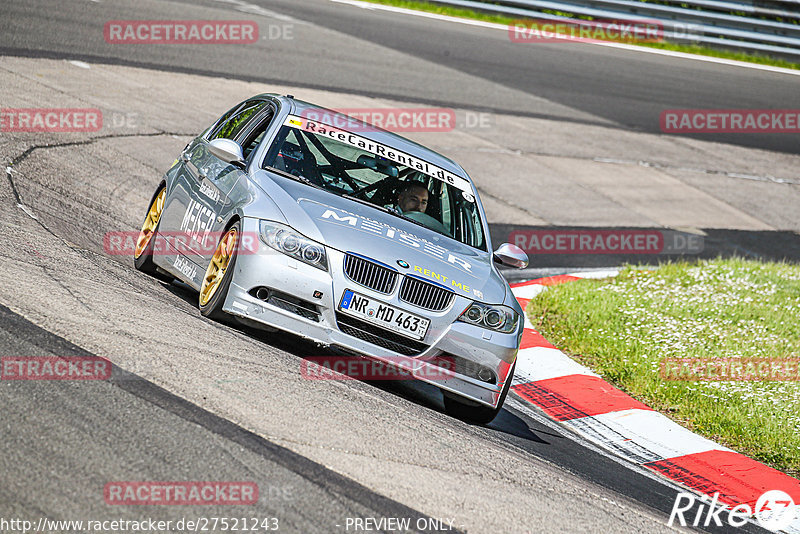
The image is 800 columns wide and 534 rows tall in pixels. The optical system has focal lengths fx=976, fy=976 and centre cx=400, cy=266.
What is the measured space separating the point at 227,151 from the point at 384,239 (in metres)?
1.33

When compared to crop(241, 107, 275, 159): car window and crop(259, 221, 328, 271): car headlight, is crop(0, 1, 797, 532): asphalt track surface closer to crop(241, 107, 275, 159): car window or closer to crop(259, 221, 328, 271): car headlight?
crop(259, 221, 328, 271): car headlight

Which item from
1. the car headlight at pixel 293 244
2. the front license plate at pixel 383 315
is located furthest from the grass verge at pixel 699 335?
the car headlight at pixel 293 244

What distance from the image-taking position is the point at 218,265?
20.2 feet

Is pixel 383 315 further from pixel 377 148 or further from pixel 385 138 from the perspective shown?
pixel 385 138

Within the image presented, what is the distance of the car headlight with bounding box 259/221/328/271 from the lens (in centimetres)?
580

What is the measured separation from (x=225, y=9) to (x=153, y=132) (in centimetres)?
903

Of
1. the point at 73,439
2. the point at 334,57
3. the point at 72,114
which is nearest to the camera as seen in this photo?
the point at 73,439

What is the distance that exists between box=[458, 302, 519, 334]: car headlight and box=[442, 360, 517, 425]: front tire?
26cm

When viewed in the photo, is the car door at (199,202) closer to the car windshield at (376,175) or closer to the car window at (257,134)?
the car window at (257,134)

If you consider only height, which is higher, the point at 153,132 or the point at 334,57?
the point at 334,57

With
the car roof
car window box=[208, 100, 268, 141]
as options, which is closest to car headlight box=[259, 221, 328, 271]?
the car roof

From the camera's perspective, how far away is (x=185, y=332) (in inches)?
219

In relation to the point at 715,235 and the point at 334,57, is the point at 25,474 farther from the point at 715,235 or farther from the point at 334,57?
the point at 334,57

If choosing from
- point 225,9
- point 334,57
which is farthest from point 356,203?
point 225,9
